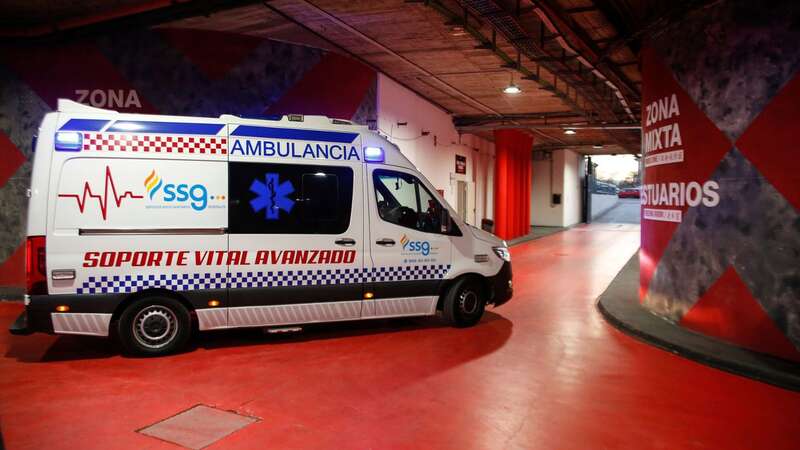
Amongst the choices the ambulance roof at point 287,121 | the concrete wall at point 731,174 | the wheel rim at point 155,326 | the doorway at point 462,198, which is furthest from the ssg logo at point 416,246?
the doorway at point 462,198

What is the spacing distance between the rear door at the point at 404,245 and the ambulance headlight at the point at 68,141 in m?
2.86

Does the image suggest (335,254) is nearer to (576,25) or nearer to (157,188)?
(157,188)

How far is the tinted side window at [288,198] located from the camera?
584cm

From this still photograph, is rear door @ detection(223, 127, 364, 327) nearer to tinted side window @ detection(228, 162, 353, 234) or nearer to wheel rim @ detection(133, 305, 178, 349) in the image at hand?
tinted side window @ detection(228, 162, 353, 234)

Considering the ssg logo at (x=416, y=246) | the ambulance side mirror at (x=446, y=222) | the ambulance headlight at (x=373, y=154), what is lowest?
the ssg logo at (x=416, y=246)

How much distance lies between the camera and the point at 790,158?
17.3ft

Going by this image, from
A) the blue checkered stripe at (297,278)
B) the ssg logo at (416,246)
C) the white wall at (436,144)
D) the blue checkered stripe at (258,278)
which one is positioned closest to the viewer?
the blue checkered stripe at (258,278)

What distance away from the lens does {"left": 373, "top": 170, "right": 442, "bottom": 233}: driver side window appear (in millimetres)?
6449

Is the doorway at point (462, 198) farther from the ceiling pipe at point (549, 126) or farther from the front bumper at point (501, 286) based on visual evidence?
the front bumper at point (501, 286)

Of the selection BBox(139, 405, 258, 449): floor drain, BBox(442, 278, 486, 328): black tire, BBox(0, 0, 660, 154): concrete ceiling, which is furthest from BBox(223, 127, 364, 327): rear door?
BBox(0, 0, 660, 154): concrete ceiling

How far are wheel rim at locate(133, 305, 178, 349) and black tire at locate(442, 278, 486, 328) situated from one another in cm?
303

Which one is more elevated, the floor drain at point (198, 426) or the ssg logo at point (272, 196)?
the ssg logo at point (272, 196)

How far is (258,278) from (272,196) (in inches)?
33.7

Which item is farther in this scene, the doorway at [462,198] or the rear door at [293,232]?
the doorway at [462,198]
